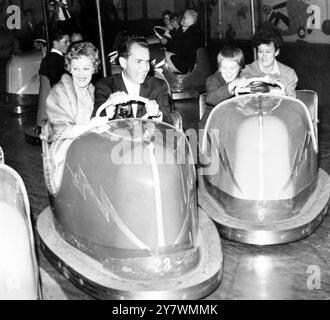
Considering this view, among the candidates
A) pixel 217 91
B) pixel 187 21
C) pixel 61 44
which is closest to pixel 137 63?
pixel 217 91

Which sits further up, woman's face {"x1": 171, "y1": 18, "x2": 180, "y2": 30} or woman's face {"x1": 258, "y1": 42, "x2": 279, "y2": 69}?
woman's face {"x1": 171, "y1": 18, "x2": 180, "y2": 30}

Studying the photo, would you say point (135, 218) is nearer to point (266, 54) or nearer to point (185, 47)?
point (266, 54)

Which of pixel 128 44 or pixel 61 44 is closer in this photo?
pixel 128 44

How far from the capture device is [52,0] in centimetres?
681

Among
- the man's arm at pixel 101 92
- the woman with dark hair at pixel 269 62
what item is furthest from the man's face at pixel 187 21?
the man's arm at pixel 101 92

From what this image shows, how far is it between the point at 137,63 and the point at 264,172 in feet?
2.45

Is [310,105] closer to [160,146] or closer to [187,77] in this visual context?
[160,146]

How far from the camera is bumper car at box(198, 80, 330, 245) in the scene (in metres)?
2.85

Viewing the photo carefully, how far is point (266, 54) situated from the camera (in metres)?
3.62

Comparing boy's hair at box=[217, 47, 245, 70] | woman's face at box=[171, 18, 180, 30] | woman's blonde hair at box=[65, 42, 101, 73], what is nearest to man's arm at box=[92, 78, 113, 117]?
woman's blonde hair at box=[65, 42, 101, 73]

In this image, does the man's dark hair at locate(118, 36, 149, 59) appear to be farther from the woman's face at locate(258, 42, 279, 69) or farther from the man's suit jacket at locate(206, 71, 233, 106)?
the woman's face at locate(258, 42, 279, 69)

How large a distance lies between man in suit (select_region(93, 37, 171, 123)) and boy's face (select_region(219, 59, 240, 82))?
41 centimetres
